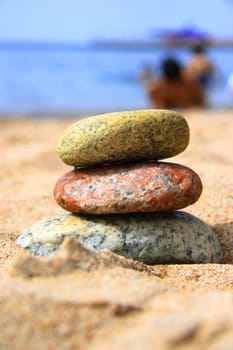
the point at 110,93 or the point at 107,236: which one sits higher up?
the point at 107,236

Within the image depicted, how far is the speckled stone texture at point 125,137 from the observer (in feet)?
9.37

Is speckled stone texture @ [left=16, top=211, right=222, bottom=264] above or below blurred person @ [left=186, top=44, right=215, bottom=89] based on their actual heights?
above

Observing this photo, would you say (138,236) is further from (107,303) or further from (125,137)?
(107,303)

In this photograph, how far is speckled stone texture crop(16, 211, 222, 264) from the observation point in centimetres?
283

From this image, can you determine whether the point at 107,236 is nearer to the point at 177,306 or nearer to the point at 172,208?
the point at 172,208

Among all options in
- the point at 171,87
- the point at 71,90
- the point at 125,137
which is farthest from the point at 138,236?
the point at 71,90

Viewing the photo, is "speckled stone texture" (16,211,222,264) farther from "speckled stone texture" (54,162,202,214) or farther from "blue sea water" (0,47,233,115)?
"blue sea water" (0,47,233,115)

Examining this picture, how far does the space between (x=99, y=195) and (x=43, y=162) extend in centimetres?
322

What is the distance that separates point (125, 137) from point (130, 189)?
24cm

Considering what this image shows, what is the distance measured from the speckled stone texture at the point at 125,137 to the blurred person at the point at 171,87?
7715 millimetres

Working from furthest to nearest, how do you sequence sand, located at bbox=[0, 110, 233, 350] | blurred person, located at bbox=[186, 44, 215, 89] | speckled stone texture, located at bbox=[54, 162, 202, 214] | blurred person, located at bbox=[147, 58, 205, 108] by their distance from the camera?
1. blurred person, located at bbox=[186, 44, 215, 89]
2. blurred person, located at bbox=[147, 58, 205, 108]
3. speckled stone texture, located at bbox=[54, 162, 202, 214]
4. sand, located at bbox=[0, 110, 233, 350]

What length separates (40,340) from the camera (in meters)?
1.64

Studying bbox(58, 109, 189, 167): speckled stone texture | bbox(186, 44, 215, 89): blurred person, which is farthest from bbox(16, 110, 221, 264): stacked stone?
bbox(186, 44, 215, 89): blurred person

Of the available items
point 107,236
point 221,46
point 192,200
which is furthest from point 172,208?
point 221,46
